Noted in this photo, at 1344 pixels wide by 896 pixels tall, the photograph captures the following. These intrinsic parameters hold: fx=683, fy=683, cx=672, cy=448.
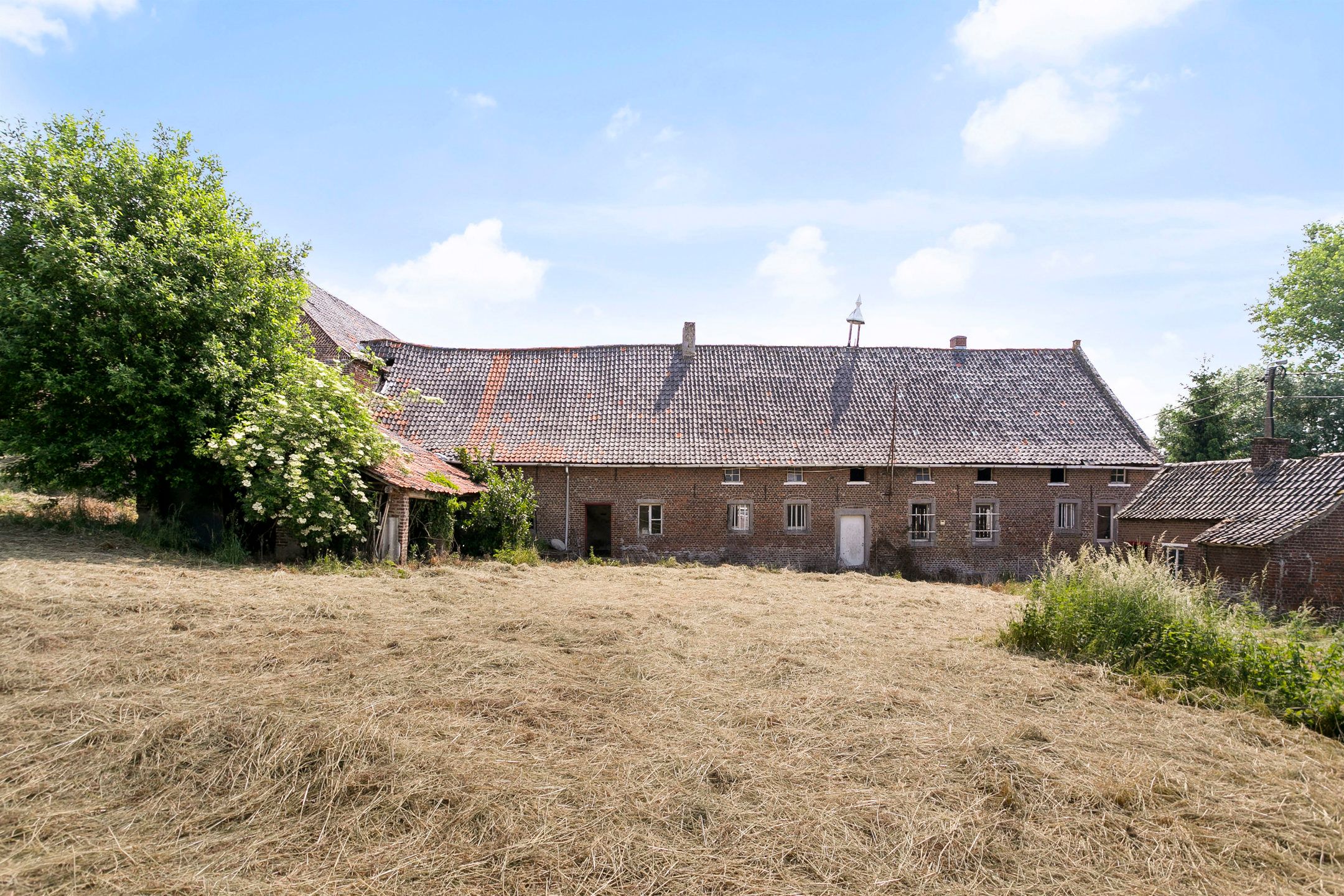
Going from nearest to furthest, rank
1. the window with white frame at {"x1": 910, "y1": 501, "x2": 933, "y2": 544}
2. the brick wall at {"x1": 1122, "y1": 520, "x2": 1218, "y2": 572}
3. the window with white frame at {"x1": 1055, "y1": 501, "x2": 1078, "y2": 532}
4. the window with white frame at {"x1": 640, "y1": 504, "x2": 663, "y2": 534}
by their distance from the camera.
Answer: the brick wall at {"x1": 1122, "y1": 520, "x2": 1218, "y2": 572}, the window with white frame at {"x1": 640, "y1": 504, "x2": 663, "y2": 534}, the window with white frame at {"x1": 910, "y1": 501, "x2": 933, "y2": 544}, the window with white frame at {"x1": 1055, "y1": 501, "x2": 1078, "y2": 532}

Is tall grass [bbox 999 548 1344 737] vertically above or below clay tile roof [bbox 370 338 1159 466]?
below

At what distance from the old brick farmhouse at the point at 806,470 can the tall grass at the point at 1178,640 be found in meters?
11.2

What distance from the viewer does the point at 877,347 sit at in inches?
1029

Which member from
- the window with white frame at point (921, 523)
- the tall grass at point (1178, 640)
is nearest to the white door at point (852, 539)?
the window with white frame at point (921, 523)

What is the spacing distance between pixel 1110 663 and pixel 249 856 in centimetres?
906

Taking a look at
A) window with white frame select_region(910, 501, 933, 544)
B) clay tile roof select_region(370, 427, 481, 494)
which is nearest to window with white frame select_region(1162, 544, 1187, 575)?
window with white frame select_region(910, 501, 933, 544)

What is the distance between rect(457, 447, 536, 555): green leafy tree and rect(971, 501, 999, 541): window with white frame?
1369 cm

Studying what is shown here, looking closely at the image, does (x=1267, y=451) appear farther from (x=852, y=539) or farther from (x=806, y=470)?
(x=806, y=470)

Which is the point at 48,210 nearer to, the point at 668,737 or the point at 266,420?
the point at 266,420

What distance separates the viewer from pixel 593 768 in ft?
17.2

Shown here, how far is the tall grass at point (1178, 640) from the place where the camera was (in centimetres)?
708

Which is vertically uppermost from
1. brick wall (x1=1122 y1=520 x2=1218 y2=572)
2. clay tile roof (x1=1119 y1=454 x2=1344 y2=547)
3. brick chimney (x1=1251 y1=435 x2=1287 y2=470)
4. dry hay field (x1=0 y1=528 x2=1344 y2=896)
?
brick chimney (x1=1251 y1=435 x2=1287 y2=470)

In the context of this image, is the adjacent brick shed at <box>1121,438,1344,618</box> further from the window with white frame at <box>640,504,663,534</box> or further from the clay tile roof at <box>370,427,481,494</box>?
the clay tile roof at <box>370,427,481,494</box>

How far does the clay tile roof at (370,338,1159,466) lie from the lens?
851 inches
